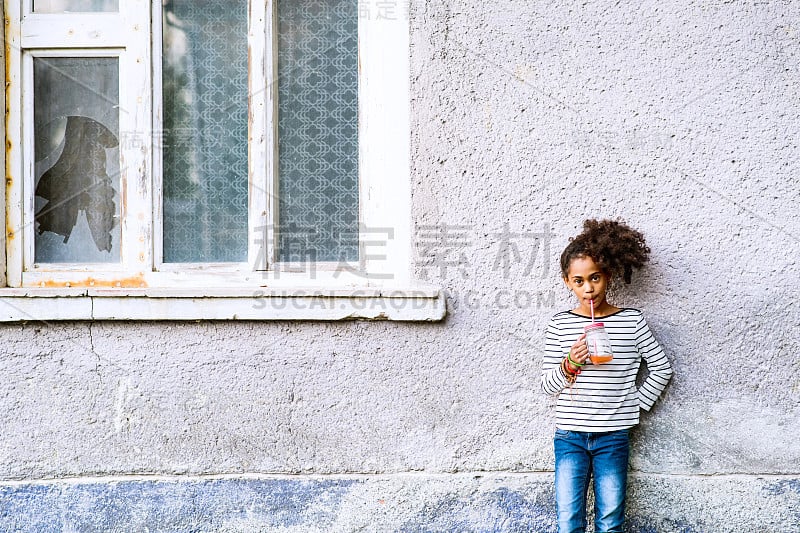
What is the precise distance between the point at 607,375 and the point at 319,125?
5.53 ft

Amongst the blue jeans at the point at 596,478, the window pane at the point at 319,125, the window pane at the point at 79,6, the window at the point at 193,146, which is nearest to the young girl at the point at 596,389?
the blue jeans at the point at 596,478

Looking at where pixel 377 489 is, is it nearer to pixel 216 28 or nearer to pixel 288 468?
pixel 288 468

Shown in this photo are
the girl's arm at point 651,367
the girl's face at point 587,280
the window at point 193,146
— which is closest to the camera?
the girl's face at point 587,280

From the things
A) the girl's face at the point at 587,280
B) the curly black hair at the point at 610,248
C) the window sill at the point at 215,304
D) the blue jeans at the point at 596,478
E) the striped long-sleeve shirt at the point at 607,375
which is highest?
the curly black hair at the point at 610,248

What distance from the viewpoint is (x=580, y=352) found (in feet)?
8.26

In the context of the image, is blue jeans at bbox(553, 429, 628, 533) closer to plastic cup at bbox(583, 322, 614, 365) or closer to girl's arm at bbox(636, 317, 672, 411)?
girl's arm at bbox(636, 317, 672, 411)

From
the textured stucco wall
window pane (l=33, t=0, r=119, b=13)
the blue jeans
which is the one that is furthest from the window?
the blue jeans

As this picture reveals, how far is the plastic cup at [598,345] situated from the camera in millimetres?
2482

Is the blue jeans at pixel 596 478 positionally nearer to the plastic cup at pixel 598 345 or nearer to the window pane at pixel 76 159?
the plastic cup at pixel 598 345

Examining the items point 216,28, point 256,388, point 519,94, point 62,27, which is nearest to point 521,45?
point 519,94

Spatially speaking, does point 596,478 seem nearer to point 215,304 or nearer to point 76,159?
point 215,304

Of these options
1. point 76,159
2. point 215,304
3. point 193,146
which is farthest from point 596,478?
point 76,159

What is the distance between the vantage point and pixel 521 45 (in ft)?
9.45

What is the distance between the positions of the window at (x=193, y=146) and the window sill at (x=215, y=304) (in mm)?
171
